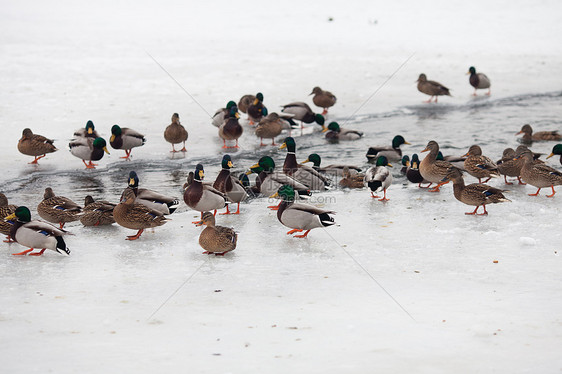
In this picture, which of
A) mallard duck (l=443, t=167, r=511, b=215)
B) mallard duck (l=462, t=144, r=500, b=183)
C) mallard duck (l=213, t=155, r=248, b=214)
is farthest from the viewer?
mallard duck (l=462, t=144, r=500, b=183)

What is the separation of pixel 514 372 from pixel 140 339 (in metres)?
2.63

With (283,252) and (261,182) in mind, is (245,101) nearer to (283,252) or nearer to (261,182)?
(261,182)

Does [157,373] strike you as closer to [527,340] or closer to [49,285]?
[49,285]

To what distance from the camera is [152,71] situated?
17672 mm

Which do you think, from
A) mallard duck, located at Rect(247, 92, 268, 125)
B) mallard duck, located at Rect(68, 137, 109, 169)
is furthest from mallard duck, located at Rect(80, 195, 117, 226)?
mallard duck, located at Rect(247, 92, 268, 125)

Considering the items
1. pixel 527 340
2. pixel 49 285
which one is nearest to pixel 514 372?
pixel 527 340

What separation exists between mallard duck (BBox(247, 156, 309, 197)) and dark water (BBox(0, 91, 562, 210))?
1092 millimetres

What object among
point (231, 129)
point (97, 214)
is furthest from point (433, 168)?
point (97, 214)

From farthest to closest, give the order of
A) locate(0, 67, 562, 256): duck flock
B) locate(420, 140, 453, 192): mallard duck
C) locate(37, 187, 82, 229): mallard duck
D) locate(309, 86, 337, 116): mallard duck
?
locate(309, 86, 337, 116): mallard duck → locate(420, 140, 453, 192): mallard duck → locate(37, 187, 82, 229): mallard duck → locate(0, 67, 562, 256): duck flock

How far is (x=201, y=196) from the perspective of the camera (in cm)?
778

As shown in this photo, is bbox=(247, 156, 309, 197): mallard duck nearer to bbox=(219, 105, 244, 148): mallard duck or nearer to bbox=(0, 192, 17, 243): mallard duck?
bbox=(219, 105, 244, 148): mallard duck

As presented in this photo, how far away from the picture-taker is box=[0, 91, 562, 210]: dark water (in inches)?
383

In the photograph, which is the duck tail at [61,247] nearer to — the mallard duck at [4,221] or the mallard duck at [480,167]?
the mallard duck at [4,221]

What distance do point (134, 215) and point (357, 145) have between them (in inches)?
233
